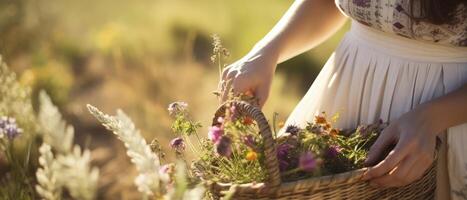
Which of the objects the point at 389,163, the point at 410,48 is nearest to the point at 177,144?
the point at 389,163

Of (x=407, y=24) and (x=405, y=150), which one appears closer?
(x=405, y=150)

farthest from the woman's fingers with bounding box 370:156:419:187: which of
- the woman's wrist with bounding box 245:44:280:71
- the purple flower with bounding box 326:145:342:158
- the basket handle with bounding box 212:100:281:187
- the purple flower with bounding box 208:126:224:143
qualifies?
the woman's wrist with bounding box 245:44:280:71

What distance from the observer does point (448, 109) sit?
5.04 feet

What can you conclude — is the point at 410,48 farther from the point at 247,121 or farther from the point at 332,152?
the point at 247,121

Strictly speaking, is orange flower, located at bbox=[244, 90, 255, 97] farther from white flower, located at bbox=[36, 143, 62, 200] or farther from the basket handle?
white flower, located at bbox=[36, 143, 62, 200]

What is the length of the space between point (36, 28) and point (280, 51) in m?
2.77

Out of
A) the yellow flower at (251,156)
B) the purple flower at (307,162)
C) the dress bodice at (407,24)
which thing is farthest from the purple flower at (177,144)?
the dress bodice at (407,24)

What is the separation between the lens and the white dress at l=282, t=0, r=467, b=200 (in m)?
1.62

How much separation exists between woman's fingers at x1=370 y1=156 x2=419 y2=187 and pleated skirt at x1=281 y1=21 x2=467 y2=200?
243 millimetres

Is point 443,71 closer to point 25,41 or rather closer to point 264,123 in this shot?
point 264,123

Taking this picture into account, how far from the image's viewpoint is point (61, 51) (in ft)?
14.4

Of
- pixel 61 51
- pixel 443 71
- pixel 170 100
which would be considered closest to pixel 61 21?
pixel 61 51

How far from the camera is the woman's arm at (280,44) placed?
169 centimetres

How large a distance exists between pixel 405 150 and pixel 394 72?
33cm
